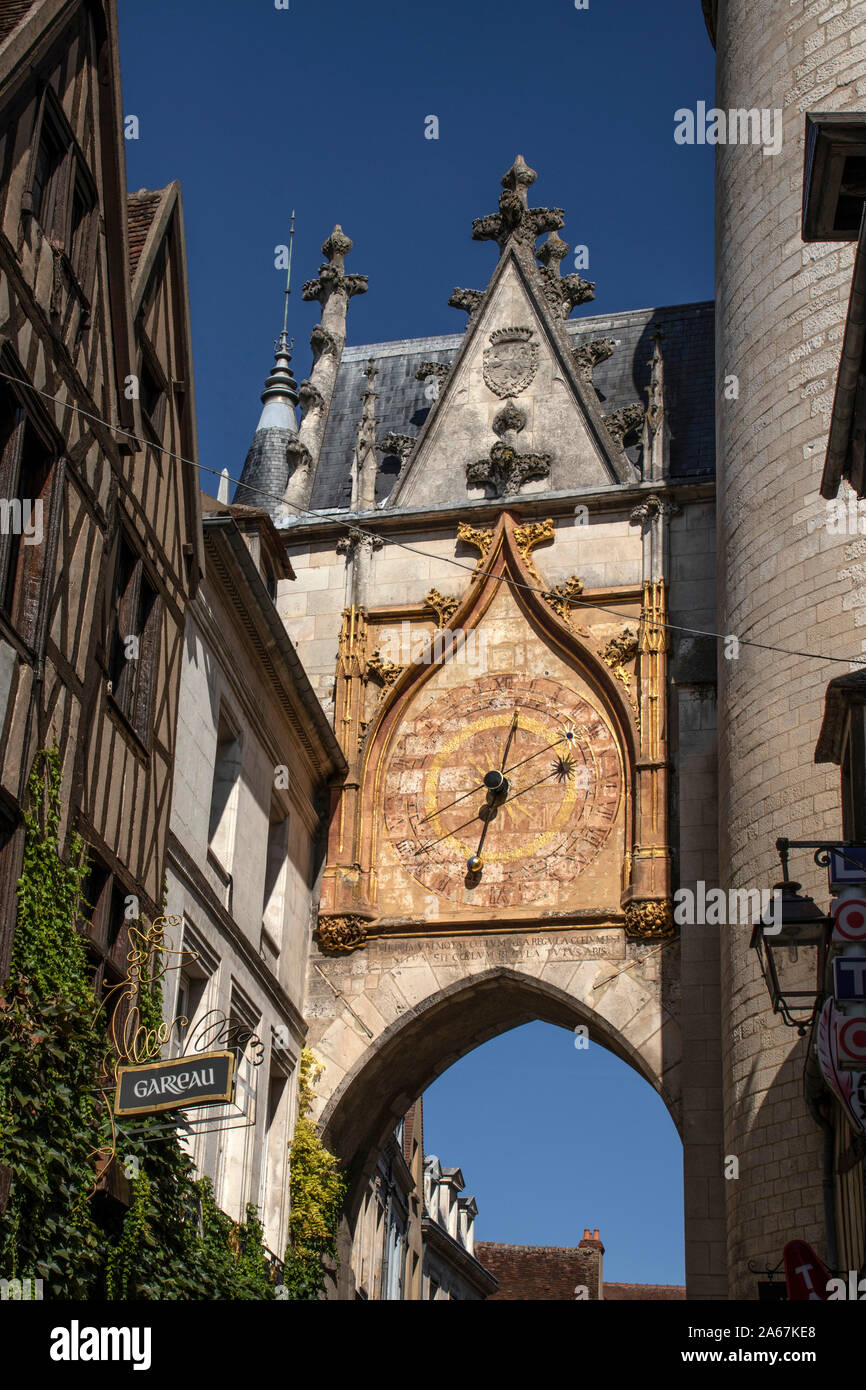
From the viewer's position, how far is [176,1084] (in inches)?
347

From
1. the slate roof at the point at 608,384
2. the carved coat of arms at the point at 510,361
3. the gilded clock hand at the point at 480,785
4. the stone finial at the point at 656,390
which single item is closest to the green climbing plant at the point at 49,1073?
the gilded clock hand at the point at 480,785

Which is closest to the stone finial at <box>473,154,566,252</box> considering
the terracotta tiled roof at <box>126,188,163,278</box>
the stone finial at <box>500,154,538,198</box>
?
the stone finial at <box>500,154,538,198</box>

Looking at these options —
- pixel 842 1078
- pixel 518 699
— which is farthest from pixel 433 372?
pixel 842 1078

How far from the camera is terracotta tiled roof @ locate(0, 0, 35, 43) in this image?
30.8 feet

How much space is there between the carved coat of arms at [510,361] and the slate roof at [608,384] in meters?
0.79

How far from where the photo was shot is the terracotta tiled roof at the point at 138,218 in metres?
11.6

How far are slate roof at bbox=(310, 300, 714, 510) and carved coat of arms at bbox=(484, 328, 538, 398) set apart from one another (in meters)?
0.79

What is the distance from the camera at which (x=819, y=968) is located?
893 centimetres

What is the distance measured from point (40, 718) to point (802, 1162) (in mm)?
5764

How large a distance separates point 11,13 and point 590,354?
9536 mm

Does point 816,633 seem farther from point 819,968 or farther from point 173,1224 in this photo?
point 173,1224

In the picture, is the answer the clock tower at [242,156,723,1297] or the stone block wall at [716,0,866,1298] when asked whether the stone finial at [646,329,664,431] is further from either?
the stone block wall at [716,0,866,1298]
